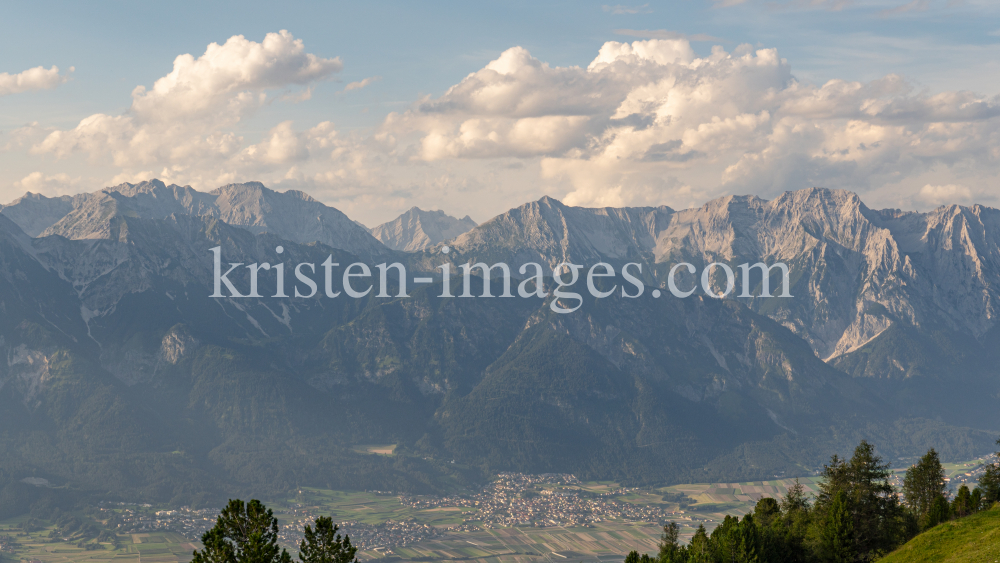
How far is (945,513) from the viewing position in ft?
429

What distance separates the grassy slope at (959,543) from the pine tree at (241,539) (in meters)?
74.6

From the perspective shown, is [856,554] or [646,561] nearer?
[856,554]

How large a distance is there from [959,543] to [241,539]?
83.6m

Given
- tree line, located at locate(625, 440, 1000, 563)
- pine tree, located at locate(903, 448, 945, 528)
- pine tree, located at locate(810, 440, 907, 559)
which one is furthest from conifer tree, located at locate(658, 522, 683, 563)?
pine tree, located at locate(903, 448, 945, 528)

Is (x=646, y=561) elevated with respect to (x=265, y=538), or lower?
lower

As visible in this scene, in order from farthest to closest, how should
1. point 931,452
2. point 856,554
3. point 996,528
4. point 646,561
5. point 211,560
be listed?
point 931,452 < point 646,561 < point 856,554 < point 996,528 < point 211,560

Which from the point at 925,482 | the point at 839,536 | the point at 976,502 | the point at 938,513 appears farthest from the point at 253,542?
the point at 925,482

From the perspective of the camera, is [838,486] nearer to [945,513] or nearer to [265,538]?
[945,513]

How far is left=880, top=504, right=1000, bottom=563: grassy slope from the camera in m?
98.5

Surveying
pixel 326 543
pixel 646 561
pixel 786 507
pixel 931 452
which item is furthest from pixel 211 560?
pixel 931 452

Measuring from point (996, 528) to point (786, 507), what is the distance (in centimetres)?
5167

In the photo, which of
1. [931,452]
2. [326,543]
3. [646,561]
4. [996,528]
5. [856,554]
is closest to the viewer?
[326,543]

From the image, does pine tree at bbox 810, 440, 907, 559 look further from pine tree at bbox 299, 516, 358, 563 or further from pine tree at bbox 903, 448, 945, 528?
pine tree at bbox 299, 516, 358, 563

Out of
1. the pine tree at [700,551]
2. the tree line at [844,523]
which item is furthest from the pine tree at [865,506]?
the pine tree at [700,551]
